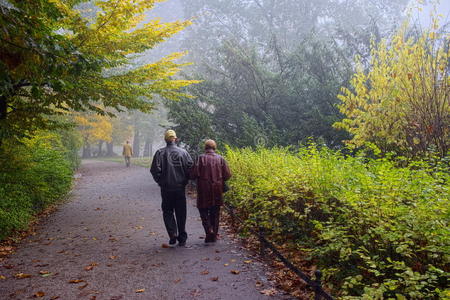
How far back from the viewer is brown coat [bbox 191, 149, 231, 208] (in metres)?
6.31

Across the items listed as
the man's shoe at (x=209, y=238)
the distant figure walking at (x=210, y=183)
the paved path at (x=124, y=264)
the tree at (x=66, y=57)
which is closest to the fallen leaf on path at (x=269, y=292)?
the paved path at (x=124, y=264)

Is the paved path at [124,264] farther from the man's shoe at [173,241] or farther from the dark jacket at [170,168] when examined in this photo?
the dark jacket at [170,168]

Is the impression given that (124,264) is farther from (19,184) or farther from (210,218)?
(19,184)

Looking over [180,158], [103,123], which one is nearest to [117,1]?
[180,158]

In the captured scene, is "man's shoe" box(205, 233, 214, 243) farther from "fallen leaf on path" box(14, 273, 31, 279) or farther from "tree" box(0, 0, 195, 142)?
"tree" box(0, 0, 195, 142)

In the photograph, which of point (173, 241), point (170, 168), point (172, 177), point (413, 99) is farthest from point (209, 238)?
point (413, 99)

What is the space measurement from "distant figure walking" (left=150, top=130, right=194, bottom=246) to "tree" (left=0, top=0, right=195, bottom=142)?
1895 mm

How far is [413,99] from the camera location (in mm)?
7246

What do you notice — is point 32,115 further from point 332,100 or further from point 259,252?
point 332,100

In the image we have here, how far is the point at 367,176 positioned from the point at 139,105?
6.41 metres

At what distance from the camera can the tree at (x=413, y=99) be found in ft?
22.6

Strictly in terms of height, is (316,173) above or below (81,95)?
below

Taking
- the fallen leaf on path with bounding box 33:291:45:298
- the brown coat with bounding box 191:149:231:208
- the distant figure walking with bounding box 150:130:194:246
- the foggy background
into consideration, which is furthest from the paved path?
the foggy background

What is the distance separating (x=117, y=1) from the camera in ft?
23.7
